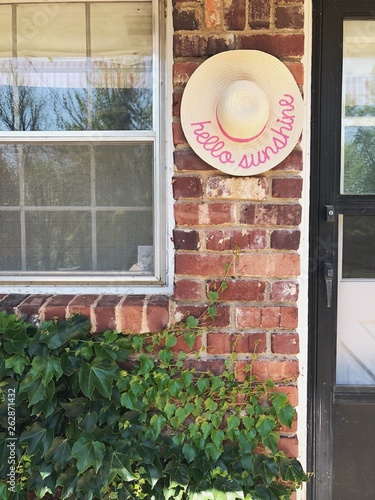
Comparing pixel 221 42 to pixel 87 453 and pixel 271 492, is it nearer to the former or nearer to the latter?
pixel 87 453

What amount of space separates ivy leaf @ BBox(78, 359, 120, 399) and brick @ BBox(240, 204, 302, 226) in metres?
0.74

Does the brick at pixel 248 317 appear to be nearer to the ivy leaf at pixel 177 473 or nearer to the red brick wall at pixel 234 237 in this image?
the red brick wall at pixel 234 237

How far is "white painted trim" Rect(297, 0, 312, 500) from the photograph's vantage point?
1702mm

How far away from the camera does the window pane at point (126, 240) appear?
6.01ft

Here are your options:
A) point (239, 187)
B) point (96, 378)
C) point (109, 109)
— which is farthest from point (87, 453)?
point (109, 109)

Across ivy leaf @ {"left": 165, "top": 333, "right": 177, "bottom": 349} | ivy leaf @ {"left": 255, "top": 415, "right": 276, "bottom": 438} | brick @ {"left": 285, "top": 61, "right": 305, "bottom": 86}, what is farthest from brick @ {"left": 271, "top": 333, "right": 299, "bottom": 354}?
brick @ {"left": 285, "top": 61, "right": 305, "bottom": 86}

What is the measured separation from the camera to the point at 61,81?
181cm

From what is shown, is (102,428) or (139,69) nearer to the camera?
(102,428)

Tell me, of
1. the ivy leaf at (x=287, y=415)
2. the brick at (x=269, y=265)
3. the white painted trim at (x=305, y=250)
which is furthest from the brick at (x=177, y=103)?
the ivy leaf at (x=287, y=415)

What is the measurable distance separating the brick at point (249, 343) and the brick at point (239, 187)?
0.52m

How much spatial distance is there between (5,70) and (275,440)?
1.79 meters

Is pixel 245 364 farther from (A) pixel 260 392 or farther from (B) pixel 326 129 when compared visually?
(B) pixel 326 129

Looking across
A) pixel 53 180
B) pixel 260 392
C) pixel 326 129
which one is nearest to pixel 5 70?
pixel 53 180

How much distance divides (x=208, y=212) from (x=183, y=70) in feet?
1.75
